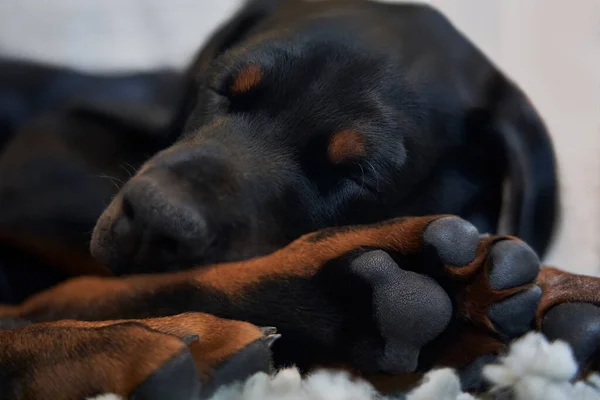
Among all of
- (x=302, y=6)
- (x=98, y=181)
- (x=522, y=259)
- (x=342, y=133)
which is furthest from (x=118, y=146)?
(x=522, y=259)

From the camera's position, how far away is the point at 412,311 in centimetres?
81

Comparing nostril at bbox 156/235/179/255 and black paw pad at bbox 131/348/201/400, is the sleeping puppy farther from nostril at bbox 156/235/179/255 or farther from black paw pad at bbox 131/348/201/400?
black paw pad at bbox 131/348/201/400

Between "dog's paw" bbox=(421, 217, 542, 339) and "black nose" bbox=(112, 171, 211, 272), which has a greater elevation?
"dog's paw" bbox=(421, 217, 542, 339)

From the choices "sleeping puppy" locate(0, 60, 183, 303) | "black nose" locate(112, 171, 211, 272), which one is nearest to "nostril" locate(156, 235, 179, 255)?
"black nose" locate(112, 171, 211, 272)

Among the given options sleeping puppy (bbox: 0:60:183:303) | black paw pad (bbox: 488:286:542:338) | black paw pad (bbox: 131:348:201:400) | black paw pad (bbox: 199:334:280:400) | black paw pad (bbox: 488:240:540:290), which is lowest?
sleeping puppy (bbox: 0:60:183:303)

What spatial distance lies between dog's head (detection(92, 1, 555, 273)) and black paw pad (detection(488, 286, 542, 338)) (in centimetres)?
46

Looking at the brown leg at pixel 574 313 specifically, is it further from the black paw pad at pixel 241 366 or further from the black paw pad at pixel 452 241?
the black paw pad at pixel 241 366

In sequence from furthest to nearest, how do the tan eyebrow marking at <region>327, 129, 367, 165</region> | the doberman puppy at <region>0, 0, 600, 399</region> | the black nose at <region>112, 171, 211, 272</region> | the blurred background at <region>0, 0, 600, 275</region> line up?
the blurred background at <region>0, 0, 600, 275</region> → the tan eyebrow marking at <region>327, 129, 367, 165</region> → the black nose at <region>112, 171, 211, 272</region> → the doberman puppy at <region>0, 0, 600, 399</region>

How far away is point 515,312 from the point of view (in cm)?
85

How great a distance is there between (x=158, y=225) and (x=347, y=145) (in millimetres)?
412

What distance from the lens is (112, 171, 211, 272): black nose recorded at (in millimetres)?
1009

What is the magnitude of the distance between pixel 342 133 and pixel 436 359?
0.52m

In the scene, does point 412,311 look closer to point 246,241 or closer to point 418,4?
point 246,241

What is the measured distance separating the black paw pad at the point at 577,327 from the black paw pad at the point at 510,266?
6 centimetres
